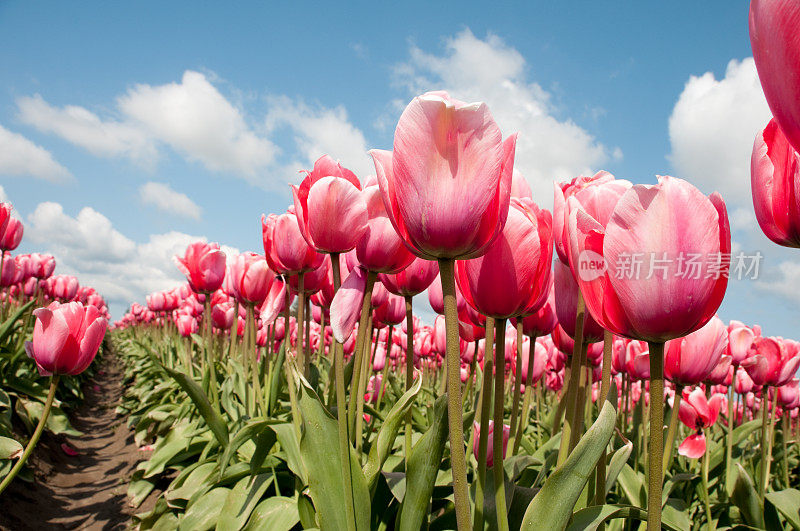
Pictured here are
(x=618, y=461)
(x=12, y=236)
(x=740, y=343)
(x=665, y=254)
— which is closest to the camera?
(x=665, y=254)

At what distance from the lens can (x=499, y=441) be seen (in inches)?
45.8

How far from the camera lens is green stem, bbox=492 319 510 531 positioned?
3.68 ft

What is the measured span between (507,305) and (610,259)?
1.00ft

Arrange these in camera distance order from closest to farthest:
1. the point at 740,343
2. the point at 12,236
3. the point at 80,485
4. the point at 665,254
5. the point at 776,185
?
the point at 665,254, the point at 776,185, the point at 740,343, the point at 80,485, the point at 12,236

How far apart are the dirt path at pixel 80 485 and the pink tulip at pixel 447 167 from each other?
3691mm

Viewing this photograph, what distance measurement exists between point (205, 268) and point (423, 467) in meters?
2.46

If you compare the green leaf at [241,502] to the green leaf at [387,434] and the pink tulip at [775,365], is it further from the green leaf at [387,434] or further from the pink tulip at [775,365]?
the pink tulip at [775,365]

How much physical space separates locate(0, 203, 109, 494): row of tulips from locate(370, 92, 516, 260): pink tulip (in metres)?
1.92

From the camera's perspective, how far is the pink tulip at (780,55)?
2.02 feet

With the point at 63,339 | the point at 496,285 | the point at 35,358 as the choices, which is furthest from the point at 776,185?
the point at 35,358

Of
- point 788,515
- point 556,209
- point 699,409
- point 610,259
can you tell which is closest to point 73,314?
point 556,209

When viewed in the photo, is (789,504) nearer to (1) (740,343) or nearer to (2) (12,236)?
(1) (740,343)

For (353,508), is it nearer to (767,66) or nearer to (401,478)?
(401,478)

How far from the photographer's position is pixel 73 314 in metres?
2.41
